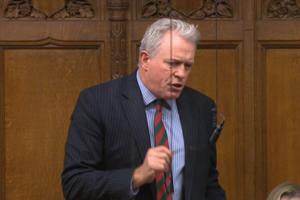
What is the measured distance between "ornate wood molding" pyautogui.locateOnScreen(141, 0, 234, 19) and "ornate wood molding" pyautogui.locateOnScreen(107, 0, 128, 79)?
0.11 metres

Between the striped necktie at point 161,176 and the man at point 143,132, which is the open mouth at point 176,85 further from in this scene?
the striped necktie at point 161,176

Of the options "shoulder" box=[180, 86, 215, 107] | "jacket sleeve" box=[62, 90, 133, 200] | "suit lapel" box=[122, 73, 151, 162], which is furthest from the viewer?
"shoulder" box=[180, 86, 215, 107]

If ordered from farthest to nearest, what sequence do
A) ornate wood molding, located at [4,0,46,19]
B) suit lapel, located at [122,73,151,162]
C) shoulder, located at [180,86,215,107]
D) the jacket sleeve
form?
ornate wood molding, located at [4,0,46,19], shoulder, located at [180,86,215,107], suit lapel, located at [122,73,151,162], the jacket sleeve

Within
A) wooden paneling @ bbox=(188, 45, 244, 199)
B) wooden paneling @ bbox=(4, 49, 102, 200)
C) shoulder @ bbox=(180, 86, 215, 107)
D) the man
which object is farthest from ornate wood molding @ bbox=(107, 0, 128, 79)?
the man

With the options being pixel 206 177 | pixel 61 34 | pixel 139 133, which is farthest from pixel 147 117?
pixel 61 34

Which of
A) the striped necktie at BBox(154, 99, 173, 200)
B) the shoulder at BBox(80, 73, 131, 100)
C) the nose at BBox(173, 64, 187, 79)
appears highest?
the nose at BBox(173, 64, 187, 79)

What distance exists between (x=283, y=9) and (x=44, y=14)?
118 centimetres

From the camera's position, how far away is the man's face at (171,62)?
378 centimetres

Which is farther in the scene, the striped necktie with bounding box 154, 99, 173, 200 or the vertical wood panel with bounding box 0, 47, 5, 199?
the vertical wood panel with bounding box 0, 47, 5, 199

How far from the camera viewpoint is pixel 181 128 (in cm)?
390

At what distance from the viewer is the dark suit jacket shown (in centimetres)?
372

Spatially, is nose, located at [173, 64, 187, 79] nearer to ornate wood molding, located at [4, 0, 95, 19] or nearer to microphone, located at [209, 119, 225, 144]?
microphone, located at [209, 119, 225, 144]

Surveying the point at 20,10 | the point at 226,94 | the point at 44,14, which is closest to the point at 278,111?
the point at 226,94

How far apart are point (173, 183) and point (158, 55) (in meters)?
0.48
